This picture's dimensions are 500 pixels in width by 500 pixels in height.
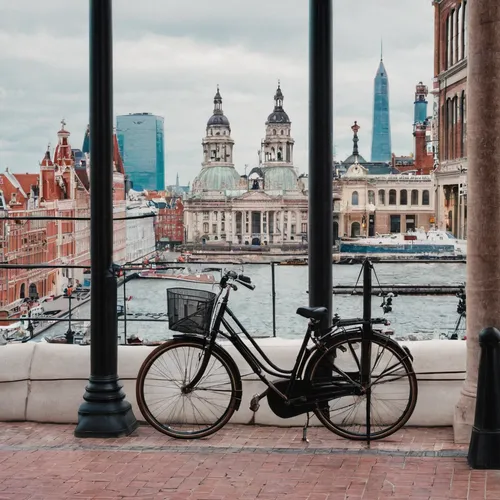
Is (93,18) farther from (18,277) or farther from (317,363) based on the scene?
(18,277)

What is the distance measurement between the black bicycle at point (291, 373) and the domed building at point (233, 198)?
28.4 meters

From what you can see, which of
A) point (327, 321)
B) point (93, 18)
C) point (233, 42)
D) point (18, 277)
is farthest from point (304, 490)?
point (18, 277)

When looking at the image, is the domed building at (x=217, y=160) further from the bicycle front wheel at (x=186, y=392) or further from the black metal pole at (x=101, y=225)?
the bicycle front wheel at (x=186, y=392)

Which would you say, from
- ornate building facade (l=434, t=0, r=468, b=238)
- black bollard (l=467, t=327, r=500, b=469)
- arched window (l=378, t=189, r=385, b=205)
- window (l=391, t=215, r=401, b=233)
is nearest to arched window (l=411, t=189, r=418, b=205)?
window (l=391, t=215, r=401, b=233)

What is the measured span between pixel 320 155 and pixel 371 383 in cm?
136

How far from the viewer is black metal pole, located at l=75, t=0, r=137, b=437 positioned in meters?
4.79

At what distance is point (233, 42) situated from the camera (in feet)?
20.4

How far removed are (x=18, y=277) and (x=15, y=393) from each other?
33.1 feet

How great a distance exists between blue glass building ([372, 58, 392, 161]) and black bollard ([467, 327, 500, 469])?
2174 centimetres

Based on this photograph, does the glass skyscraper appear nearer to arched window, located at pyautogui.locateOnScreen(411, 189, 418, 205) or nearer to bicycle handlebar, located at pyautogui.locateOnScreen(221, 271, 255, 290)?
bicycle handlebar, located at pyautogui.locateOnScreen(221, 271, 255, 290)

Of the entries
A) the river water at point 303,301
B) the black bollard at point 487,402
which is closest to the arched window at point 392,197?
Answer: the river water at point 303,301

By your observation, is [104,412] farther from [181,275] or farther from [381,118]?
[381,118]

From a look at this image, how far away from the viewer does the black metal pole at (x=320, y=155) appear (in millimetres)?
4930

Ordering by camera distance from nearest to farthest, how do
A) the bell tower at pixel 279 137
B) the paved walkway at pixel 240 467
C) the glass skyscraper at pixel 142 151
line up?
the paved walkway at pixel 240 467 → the glass skyscraper at pixel 142 151 → the bell tower at pixel 279 137
